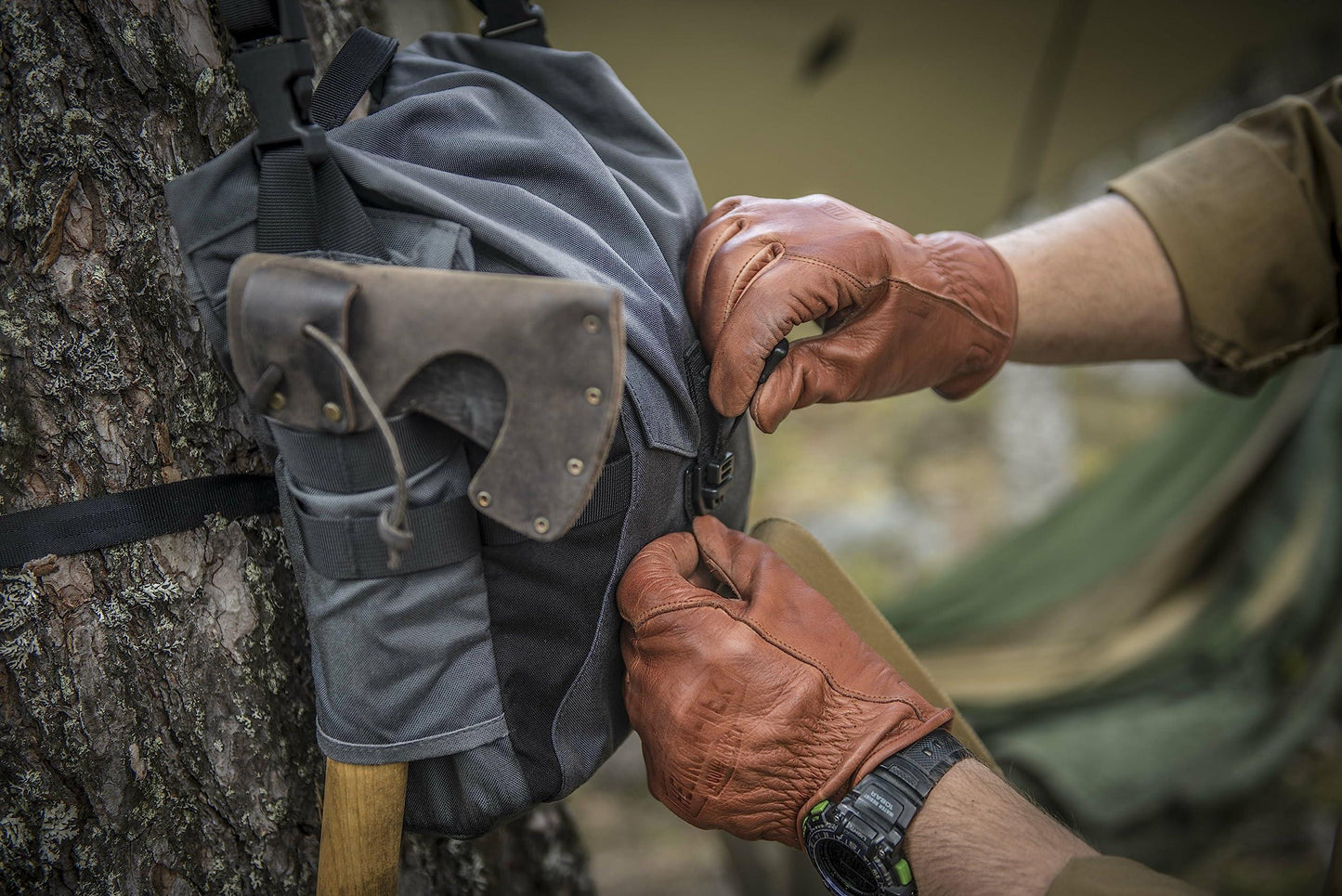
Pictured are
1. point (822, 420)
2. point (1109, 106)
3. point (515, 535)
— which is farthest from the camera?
point (822, 420)

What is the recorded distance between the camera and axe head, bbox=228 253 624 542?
677 millimetres

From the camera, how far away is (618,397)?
68 centimetres

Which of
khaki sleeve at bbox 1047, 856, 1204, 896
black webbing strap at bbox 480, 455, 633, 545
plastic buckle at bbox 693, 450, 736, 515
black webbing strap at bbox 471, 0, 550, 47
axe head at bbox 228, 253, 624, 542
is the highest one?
black webbing strap at bbox 471, 0, 550, 47

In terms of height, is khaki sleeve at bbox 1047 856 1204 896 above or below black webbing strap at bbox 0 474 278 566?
below

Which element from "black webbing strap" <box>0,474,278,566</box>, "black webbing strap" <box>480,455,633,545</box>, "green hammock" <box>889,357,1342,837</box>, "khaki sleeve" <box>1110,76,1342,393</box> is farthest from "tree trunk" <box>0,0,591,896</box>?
"green hammock" <box>889,357,1342,837</box>

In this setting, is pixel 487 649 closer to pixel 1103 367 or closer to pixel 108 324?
pixel 108 324

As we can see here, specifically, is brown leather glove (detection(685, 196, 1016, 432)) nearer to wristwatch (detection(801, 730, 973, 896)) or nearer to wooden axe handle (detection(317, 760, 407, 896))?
wristwatch (detection(801, 730, 973, 896))

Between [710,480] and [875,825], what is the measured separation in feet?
1.31

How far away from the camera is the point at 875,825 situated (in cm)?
86

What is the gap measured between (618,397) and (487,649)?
0.30m

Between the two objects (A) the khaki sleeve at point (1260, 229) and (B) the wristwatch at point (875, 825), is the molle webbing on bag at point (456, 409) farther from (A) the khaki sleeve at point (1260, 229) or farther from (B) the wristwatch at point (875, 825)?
(A) the khaki sleeve at point (1260, 229)

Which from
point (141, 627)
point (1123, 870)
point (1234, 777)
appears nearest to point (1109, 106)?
point (1234, 777)

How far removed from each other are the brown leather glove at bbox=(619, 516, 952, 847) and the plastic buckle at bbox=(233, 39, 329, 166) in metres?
0.50

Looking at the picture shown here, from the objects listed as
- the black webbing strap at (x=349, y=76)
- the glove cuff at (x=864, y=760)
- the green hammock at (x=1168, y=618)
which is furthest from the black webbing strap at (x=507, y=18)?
the green hammock at (x=1168, y=618)
